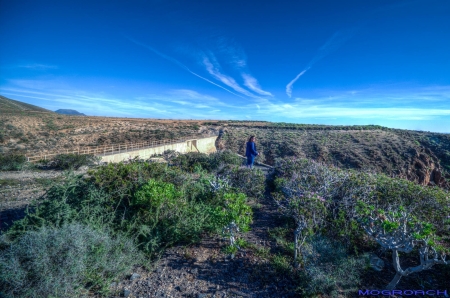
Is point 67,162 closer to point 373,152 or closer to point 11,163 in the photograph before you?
point 11,163

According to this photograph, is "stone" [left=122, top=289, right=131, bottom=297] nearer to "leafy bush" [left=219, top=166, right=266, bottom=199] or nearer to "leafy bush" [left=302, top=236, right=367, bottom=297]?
"leafy bush" [left=302, top=236, right=367, bottom=297]

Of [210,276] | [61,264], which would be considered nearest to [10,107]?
[61,264]

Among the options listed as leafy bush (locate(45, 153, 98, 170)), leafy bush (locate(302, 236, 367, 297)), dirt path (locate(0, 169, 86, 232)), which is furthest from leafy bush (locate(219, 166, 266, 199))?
leafy bush (locate(45, 153, 98, 170))

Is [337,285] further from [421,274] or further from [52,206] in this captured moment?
[52,206]

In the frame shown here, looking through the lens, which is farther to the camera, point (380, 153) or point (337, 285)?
point (380, 153)

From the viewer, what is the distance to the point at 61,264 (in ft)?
8.72

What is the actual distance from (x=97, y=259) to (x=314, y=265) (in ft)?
10.7

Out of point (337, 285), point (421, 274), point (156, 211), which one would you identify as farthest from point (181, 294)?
point (421, 274)

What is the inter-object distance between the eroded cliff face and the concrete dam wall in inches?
861

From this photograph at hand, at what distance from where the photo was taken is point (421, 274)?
347 centimetres

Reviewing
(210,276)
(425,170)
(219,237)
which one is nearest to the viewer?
(210,276)

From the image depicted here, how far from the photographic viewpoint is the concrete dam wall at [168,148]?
1689 centimetres

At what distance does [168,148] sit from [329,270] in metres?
21.4

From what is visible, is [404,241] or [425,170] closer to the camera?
[404,241]
